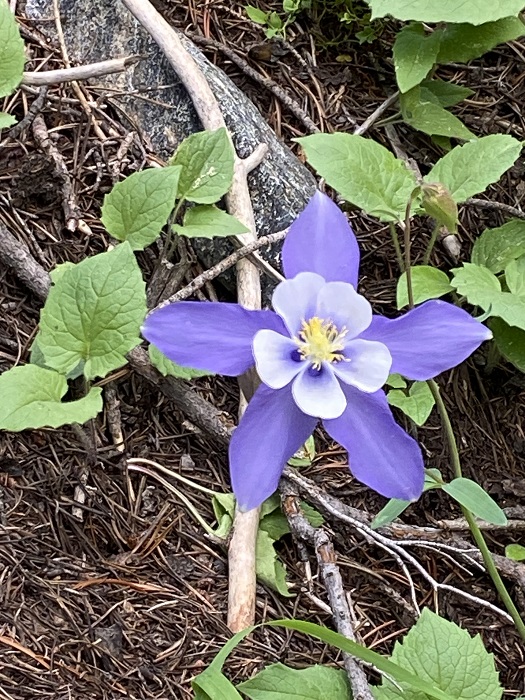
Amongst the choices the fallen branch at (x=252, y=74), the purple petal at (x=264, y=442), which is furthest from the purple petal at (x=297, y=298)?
the fallen branch at (x=252, y=74)

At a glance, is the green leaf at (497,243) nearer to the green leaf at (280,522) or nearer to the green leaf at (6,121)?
the green leaf at (280,522)

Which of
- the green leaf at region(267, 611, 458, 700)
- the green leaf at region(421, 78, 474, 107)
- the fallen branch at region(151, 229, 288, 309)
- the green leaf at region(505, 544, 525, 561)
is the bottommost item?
the green leaf at region(505, 544, 525, 561)

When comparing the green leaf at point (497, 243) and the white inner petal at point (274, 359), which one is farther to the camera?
the green leaf at point (497, 243)

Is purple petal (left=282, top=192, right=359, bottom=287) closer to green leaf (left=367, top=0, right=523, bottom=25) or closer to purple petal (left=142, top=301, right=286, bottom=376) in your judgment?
purple petal (left=142, top=301, right=286, bottom=376)

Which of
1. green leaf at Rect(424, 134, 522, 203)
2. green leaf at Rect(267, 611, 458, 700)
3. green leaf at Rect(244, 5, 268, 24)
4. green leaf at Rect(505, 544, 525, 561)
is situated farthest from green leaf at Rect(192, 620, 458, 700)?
green leaf at Rect(244, 5, 268, 24)

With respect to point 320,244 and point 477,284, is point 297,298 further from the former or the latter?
point 477,284

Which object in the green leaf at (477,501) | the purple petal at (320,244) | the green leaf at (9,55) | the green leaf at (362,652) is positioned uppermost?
the green leaf at (9,55)

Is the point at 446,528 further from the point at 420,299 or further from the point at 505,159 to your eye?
the point at 505,159
